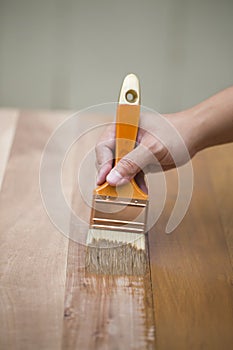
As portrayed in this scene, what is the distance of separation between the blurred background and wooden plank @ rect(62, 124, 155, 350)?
1.49 meters

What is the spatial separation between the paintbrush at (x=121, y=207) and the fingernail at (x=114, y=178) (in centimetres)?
2

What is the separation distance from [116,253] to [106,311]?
17 centimetres

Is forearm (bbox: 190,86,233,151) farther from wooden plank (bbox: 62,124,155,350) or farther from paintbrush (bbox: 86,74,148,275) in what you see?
wooden plank (bbox: 62,124,155,350)

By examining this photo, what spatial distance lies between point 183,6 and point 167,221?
140 centimetres

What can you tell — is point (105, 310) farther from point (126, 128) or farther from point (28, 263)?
point (126, 128)

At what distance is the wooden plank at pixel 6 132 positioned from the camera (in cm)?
142

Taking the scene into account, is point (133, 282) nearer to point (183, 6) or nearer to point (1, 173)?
point (1, 173)

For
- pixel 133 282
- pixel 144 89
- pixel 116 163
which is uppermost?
pixel 144 89

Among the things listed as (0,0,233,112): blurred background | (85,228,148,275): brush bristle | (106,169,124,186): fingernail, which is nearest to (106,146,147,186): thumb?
(106,169,124,186): fingernail

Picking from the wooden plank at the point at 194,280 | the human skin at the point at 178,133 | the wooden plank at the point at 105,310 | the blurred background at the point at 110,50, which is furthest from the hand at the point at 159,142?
the blurred background at the point at 110,50

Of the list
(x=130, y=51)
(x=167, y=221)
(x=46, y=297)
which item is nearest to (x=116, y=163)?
(x=167, y=221)

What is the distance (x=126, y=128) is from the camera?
1.15 metres

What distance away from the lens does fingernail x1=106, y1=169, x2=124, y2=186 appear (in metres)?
1.12

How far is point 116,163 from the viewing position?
115cm
